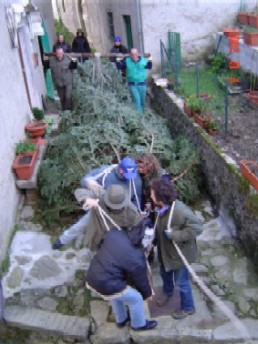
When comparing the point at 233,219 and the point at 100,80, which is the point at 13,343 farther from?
the point at 100,80

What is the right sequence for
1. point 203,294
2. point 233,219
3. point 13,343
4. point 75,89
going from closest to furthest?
point 13,343 < point 203,294 < point 233,219 < point 75,89

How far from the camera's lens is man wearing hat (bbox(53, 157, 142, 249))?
14.7 feet

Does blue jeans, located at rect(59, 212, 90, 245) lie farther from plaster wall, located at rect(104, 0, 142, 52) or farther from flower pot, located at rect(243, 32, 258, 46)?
plaster wall, located at rect(104, 0, 142, 52)

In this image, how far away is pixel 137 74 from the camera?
30.5 ft

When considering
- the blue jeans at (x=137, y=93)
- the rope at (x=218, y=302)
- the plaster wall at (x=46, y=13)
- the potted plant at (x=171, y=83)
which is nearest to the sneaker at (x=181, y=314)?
the rope at (x=218, y=302)

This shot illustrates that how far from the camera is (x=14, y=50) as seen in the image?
812 centimetres

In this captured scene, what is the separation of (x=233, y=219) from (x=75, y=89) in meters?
5.18

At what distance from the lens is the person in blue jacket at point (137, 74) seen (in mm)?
9203

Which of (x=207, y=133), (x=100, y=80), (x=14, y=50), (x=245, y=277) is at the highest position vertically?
(x=14, y=50)

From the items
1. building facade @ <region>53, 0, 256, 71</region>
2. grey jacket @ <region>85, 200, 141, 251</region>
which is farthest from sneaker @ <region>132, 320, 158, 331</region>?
building facade @ <region>53, 0, 256, 71</region>

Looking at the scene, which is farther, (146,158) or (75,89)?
(75,89)

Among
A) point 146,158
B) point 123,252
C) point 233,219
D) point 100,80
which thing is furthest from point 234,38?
point 123,252

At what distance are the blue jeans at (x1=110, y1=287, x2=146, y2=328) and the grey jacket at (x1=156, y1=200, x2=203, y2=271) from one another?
44 centimetres

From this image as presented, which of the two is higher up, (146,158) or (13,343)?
(146,158)
